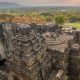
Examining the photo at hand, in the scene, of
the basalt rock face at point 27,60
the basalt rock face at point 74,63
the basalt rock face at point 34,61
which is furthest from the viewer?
the basalt rock face at point 74,63

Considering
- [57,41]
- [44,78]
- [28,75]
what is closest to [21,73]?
[28,75]

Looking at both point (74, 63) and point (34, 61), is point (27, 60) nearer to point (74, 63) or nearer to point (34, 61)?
point (34, 61)

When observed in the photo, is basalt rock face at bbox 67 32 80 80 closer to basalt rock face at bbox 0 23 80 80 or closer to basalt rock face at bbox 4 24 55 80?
basalt rock face at bbox 0 23 80 80

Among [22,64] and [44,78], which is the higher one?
[22,64]

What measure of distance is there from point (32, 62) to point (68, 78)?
5831mm

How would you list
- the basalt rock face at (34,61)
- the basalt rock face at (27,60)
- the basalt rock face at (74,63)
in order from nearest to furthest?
the basalt rock face at (27,60) → the basalt rock face at (34,61) → the basalt rock face at (74,63)

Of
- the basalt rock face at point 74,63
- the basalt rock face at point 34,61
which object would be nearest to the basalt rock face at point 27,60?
the basalt rock face at point 34,61

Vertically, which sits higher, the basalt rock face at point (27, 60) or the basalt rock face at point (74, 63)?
the basalt rock face at point (27, 60)

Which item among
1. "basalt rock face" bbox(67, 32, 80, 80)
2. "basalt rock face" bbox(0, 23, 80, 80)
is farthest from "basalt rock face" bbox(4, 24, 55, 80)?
"basalt rock face" bbox(67, 32, 80, 80)

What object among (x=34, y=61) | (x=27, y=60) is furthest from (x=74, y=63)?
(x=27, y=60)

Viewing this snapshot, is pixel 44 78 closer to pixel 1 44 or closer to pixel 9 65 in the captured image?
pixel 9 65

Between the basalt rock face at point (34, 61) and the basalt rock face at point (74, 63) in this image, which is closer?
the basalt rock face at point (34, 61)

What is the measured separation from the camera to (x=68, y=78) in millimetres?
19500

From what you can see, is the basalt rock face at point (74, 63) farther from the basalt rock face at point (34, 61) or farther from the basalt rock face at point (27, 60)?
the basalt rock face at point (27, 60)
